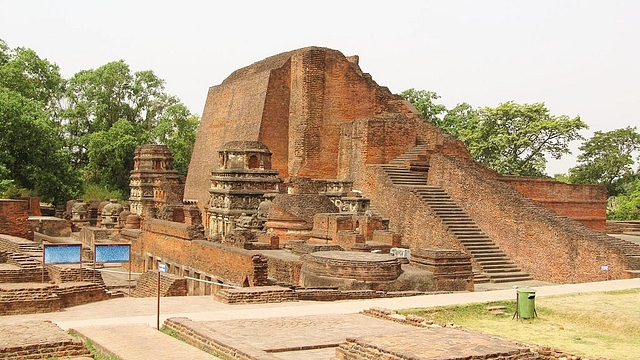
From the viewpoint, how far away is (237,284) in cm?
1587

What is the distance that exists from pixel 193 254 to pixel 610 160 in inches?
1029

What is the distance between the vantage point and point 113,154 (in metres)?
43.8

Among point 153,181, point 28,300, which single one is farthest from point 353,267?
point 153,181

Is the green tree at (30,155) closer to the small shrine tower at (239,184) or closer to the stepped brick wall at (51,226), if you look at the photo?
the stepped brick wall at (51,226)

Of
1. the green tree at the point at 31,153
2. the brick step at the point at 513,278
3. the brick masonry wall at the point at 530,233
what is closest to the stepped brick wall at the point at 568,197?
the brick masonry wall at the point at 530,233

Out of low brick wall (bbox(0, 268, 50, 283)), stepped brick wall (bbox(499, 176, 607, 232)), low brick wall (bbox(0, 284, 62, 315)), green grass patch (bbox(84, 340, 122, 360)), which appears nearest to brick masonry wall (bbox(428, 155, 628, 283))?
stepped brick wall (bbox(499, 176, 607, 232))

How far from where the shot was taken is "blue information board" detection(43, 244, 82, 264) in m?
13.9

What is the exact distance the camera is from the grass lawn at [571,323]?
937 cm

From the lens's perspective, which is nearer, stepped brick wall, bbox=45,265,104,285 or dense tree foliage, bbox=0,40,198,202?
stepped brick wall, bbox=45,265,104,285

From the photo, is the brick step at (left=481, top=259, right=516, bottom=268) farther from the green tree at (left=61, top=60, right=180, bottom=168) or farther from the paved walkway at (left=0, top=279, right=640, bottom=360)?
the green tree at (left=61, top=60, right=180, bottom=168)

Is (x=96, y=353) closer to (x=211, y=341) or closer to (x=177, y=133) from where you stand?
(x=211, y=341)

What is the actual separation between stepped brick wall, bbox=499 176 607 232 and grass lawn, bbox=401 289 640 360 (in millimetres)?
12442

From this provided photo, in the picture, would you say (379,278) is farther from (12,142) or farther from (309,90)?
(12,142)

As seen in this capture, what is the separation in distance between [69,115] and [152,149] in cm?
1589
